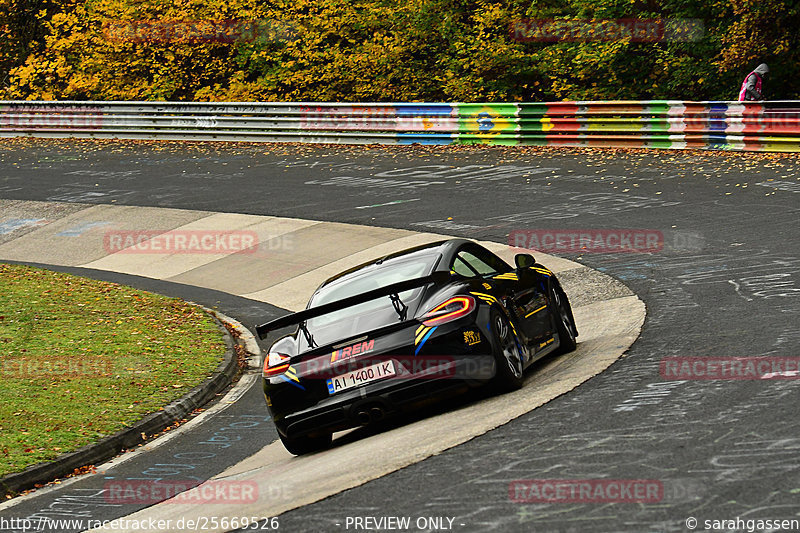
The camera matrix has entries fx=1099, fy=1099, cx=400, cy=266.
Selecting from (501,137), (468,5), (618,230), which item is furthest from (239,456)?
(468,5)

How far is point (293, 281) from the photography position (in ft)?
55.2

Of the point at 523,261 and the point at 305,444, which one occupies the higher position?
the point at 523,261

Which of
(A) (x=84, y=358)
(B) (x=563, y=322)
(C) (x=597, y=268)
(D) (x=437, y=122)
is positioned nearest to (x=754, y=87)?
(D) (x=437, y=122)

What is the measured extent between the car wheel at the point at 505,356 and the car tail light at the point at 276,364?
5.32ft

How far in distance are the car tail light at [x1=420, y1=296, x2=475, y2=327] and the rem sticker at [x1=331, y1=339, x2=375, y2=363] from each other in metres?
0.45

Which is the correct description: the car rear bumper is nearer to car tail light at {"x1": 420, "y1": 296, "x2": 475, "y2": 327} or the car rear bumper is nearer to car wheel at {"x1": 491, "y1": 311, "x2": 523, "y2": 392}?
car wheel at {"x1": 491, "y1": 311, "x2": 523, "y2": 392}

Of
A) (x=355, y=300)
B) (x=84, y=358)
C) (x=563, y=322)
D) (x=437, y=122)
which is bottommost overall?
(x=84, y=358)

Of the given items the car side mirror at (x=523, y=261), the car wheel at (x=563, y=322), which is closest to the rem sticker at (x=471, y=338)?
the car side mirror at (x=523, y=261)

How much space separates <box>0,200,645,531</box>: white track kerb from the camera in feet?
24.1

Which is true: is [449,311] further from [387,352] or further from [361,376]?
[361,376]

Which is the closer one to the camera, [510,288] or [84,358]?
[510,288]

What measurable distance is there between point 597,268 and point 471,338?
6.74m

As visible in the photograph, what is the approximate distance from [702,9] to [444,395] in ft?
75.1

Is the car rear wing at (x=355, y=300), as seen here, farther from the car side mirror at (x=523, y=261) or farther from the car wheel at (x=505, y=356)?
the car side mirror at (x=523, y=261)
